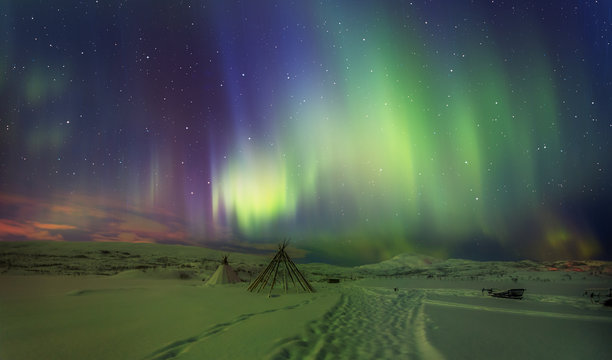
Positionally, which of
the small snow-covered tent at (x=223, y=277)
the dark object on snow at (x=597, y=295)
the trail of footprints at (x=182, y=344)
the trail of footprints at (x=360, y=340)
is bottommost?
the dark object on snow at (x=597, y=295)

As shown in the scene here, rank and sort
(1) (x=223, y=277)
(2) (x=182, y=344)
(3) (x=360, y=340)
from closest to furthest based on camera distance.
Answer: (2) (x=182, y=344)
(3) (x=360, y=340)
(1) (x=223, y=277)

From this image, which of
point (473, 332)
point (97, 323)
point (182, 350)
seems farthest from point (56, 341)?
point (473, 332)

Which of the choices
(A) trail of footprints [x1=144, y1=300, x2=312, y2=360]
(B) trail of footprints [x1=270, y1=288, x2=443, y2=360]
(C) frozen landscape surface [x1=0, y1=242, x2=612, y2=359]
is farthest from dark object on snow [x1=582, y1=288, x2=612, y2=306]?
(A) trail of footprints [x1=144, y1=300, x2=312, y2=360]

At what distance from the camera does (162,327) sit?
34.3ft

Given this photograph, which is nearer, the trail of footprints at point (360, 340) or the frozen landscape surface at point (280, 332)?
the frozen landscape surface at point (280, 332)

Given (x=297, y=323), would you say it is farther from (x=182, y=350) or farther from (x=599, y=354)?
(x=599, y=354)

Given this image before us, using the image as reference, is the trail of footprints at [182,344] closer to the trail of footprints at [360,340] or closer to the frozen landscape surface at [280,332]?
the frozen landscape surface at [280,332]

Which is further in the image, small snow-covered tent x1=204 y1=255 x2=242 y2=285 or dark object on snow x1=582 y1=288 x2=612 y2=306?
small snow-covered tent x1=204 y1=255 x2=242 y2=285

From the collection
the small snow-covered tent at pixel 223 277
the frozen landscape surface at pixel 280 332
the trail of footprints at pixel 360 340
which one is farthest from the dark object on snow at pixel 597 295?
the small snow-covered tent at pixel 223 277

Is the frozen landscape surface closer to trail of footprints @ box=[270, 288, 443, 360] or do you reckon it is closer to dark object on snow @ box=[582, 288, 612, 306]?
trail of footprints @ box=[270, 288, 443, 360]

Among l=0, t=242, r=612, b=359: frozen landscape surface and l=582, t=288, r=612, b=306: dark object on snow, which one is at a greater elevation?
l=0, t=242, r=612, b=359: frozen landscape surface

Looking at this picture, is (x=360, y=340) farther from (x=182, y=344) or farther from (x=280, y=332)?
(x=182, y=344)

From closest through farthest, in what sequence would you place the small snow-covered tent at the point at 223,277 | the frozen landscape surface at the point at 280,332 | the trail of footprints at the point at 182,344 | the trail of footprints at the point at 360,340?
1. the trail of footprints at the point at 182,344
2. the frozen landscape surface at the point at 280,332
3. the trail of footprints at the point at 360,340
4. the small snow-covered tent at the point at 223,277

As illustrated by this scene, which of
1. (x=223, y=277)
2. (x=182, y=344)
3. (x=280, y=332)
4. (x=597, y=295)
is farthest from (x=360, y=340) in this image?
(x=597, y=295)
